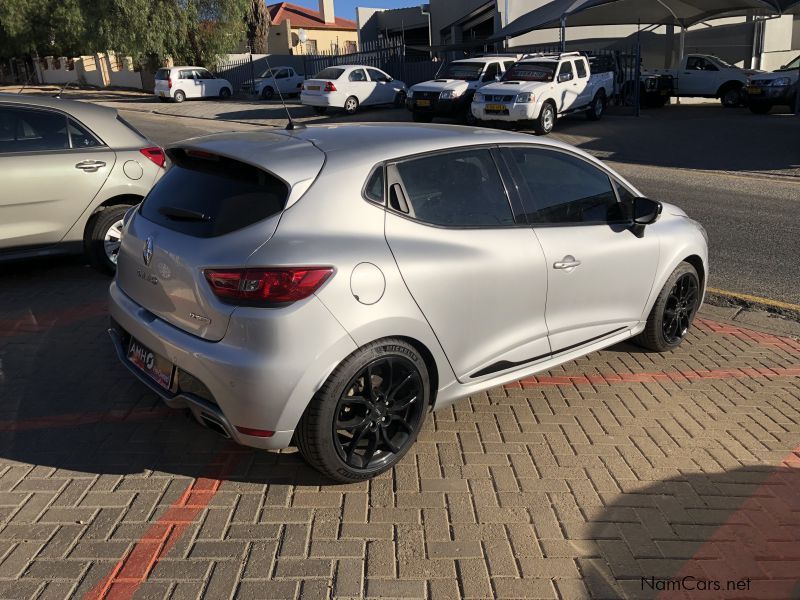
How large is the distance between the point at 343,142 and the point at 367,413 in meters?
1.38

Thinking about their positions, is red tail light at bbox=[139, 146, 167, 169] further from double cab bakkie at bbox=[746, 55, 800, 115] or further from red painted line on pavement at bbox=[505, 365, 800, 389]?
double cab bakkie at bbox=[746, 55, 800, 115]

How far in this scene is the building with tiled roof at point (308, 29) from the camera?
5381cm

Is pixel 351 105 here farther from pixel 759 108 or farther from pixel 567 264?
pixel 567 264

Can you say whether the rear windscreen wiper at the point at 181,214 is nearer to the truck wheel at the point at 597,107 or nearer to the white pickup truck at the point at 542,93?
the white pickup truck at the point at 542,93

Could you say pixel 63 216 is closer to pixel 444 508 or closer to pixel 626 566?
pixel 444 508

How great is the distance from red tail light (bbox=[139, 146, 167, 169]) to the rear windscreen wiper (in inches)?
126

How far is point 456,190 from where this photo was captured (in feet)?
12.5

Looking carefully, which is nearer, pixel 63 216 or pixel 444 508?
pixel 444 508

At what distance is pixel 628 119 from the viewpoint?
2153 centimetres

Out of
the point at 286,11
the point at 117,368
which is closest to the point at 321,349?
the point at 117,368

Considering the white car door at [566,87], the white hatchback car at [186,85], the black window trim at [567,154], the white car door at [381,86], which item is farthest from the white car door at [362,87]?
the black window trim at [567,154]

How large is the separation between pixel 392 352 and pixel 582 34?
3573cm

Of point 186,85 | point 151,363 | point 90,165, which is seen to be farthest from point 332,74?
point 151,363

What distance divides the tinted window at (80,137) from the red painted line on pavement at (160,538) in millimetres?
3860
